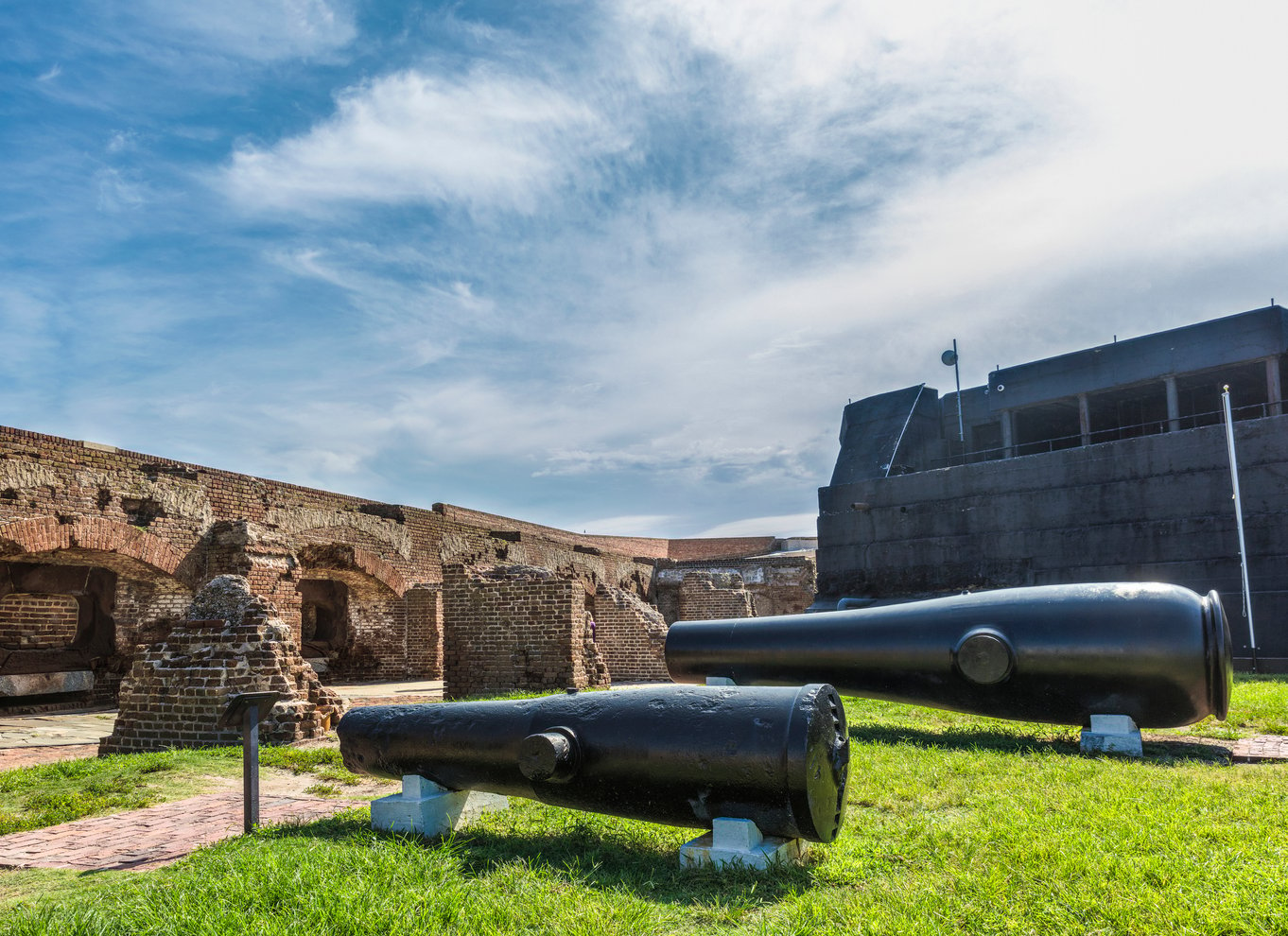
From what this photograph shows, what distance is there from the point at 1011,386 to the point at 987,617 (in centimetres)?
1910

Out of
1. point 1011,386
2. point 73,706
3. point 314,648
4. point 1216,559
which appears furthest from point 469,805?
point 1011,386

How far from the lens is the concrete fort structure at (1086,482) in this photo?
15.8 metres

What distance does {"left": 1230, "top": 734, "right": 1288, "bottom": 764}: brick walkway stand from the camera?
531cm

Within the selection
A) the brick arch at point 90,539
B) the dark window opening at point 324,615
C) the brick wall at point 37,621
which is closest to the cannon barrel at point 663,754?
the brick arch at point 90,539

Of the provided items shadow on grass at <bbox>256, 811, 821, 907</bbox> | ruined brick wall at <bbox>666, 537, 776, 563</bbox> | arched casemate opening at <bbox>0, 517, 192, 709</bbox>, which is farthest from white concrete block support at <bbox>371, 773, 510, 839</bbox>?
ruined brick wall at <bbox>666, 537, 776, 563</bbox>

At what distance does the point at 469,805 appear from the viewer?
3998 mm

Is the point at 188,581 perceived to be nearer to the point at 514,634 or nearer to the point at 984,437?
the point at 514,634

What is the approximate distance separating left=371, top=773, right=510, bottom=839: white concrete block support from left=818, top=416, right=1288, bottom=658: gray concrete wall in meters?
16.1

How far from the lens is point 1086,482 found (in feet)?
59.0

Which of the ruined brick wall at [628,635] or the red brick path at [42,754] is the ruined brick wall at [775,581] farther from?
the red brick path at [42,754]

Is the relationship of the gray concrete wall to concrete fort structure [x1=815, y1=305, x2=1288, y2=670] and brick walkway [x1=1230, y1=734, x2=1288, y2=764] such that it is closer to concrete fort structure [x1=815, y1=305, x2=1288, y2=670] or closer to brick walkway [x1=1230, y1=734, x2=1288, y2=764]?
concrete fort structure [x1=815, y1=305, x2=1288, y2=670]

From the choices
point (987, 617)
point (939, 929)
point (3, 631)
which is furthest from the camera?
point (3, 631)

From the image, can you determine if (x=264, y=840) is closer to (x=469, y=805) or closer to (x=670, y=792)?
(x=469, y=805)

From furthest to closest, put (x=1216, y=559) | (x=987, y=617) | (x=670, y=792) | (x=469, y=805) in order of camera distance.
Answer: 1. (x=1216, y=559)
2. (x=987, y=617)
3. (x=469, y=805)
4. (x=670, y=792)
